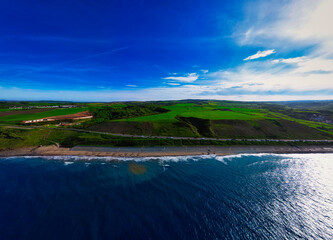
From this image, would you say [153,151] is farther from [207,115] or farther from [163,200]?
[207,115]

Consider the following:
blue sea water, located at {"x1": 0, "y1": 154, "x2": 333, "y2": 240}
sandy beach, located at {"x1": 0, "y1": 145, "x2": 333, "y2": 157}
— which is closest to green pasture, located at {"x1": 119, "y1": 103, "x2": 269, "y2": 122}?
sandy beach, located at {"x1": 0, "y1": 145, "x2": 333, "y2": 157}

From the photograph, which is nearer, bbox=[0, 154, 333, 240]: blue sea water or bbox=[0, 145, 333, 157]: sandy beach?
bbox=[0, 154, 333, 240]: blue sea water

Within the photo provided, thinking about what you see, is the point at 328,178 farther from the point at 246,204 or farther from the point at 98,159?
the point at 98,159

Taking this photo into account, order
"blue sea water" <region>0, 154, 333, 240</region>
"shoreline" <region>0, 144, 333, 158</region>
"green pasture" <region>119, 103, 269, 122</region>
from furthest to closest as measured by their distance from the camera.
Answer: "green pasture" <region>119, 103, 269, 122</region>
"shoreline" <region>0, 144, 333, 158</region>
"blue sea water" <region>0, 154, 333, 240</region>

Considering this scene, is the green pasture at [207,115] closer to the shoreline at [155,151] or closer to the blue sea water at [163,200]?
the shoreline at [155,151]

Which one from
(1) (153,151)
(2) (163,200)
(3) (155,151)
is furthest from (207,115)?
(2) (163,200)

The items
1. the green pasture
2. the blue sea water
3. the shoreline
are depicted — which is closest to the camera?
the blue sea water

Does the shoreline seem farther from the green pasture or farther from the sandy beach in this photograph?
the green pasture
